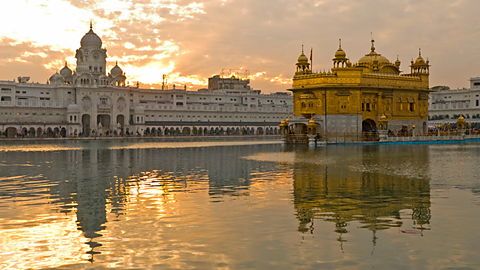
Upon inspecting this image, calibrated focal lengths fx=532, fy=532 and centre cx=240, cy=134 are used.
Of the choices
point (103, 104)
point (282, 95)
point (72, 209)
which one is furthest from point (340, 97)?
point (282, 95)

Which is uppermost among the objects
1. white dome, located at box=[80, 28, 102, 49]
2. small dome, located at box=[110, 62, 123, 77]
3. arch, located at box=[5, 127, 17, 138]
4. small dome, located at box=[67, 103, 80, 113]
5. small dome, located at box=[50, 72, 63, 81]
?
white dome, located at box=[80, 28, 102, 49]

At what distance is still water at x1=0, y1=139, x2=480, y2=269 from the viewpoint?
28.0 feet

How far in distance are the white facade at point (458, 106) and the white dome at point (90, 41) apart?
244 ft

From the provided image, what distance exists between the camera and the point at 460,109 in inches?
4562

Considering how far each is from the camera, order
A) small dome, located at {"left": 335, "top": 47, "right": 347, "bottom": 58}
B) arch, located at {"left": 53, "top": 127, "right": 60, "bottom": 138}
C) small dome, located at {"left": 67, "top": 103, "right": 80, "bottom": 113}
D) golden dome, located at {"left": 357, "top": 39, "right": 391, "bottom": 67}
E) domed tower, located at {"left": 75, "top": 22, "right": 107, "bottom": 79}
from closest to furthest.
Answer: small dome, located at {"left": 335, "top": 47, "right": 347, "bottom": 58}, golden dome, located at {"left": 357, "top": 39, "right": 391, "bottom": 67}, arch, located at {"left": 53, "top": 127, "right": 60, "bottom": 138}, small dome, located at {"left": 67, "top": 103, "right": 80, "bottom": 113}, domed tower, located at {"left": 75, "top": 22, "right": 107, "bottom": 79}

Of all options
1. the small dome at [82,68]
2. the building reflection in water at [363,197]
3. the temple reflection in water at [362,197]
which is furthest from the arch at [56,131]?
the temple reflection in water at [362,197]

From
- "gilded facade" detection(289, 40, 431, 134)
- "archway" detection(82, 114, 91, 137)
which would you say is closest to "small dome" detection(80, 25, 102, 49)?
"archway" detection(82, 114, 91, 137)

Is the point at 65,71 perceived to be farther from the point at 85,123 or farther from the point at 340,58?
the point at 340,58

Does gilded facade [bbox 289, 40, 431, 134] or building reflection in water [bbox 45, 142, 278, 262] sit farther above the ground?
gilded facade [bbox 289, 40, 431, 134]

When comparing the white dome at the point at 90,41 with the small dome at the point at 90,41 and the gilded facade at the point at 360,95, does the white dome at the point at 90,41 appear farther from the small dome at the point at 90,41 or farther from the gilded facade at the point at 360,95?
the gilded facade at the point at 360,95

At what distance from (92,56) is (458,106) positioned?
3146 inches

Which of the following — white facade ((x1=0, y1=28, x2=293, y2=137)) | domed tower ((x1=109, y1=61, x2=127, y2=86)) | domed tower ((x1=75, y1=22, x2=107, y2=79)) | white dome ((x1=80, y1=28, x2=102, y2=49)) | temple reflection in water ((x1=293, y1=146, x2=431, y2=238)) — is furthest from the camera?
domed tower ((x1=109, y1=61, x2=127, y2=86))

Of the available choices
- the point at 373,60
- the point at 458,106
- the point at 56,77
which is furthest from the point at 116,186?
the point at 458,106

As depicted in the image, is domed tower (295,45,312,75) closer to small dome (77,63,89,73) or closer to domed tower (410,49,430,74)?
domed tower (410,49,430,74)
